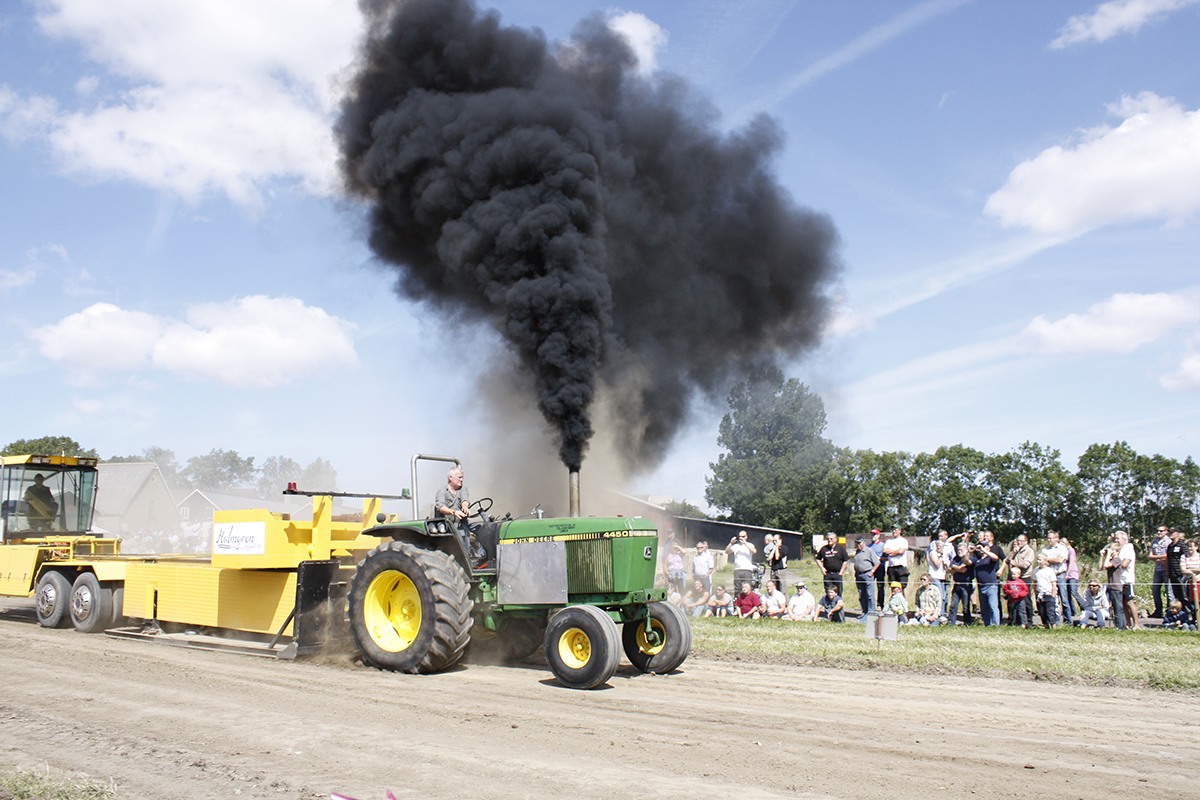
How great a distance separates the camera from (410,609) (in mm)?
7555

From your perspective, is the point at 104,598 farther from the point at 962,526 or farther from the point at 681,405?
the point at 962,526

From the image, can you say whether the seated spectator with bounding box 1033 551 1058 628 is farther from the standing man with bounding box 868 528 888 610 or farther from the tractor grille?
the tractor grille

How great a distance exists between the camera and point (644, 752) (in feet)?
15.3

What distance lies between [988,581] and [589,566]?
6.78 m

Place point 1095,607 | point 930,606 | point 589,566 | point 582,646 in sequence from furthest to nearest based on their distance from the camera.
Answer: point 930,606 → point 1095,607 → point 589,566 → point 582,646

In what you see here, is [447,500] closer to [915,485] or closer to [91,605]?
[91,605]

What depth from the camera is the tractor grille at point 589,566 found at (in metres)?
6.86

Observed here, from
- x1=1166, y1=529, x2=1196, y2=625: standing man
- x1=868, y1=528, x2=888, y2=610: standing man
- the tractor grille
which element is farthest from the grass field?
the tractor grille

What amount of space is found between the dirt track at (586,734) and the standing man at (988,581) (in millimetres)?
4220

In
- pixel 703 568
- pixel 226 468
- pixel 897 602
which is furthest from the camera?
pixel 226 468

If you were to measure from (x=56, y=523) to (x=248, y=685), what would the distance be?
6.88 metres

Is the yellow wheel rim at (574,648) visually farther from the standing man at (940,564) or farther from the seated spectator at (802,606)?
the standing man at (940,564)

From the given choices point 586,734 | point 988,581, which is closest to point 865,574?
point 988,581

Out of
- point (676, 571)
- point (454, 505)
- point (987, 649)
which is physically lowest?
point (987, 649)
